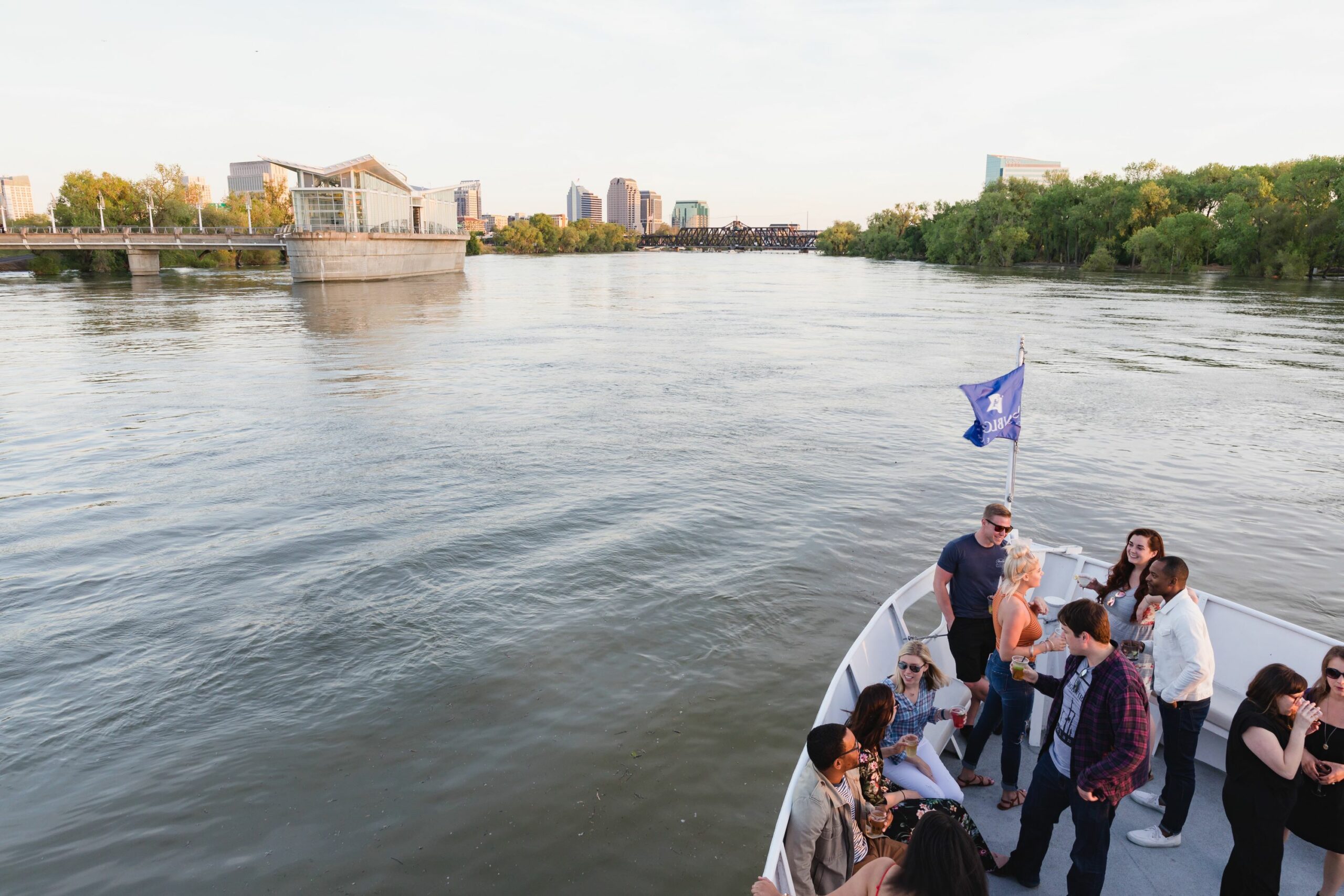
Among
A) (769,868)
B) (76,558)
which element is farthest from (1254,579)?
(76,558)

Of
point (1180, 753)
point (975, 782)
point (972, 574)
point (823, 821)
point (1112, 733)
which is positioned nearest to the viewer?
point (823, 821)

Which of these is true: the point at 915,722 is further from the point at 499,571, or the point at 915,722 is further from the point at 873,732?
the point at 499,571

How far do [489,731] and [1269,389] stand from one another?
94.6ft

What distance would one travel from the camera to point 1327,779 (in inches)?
180

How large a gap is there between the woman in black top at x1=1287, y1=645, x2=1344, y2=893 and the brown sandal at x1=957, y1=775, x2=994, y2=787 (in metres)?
1.88

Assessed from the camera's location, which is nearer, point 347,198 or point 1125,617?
point 1125,617

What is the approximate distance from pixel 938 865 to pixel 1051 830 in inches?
98.6

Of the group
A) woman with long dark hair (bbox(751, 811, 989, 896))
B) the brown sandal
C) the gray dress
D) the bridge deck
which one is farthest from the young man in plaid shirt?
the bridge deck

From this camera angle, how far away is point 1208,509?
14250 mm

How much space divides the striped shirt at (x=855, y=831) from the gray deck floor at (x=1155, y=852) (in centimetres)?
118

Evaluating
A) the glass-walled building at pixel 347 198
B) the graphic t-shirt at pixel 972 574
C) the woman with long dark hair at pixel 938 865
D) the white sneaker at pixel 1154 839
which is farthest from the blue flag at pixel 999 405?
the glass-walled building at pixel 347 198

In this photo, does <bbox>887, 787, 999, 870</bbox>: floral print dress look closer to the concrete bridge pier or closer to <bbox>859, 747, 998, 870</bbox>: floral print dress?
<bbox>859, 747, 998, 870</bbox>: floral print dress

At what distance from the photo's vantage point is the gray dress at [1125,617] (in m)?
6.07

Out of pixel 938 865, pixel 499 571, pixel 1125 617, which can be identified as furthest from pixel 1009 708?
pixel 499 571
